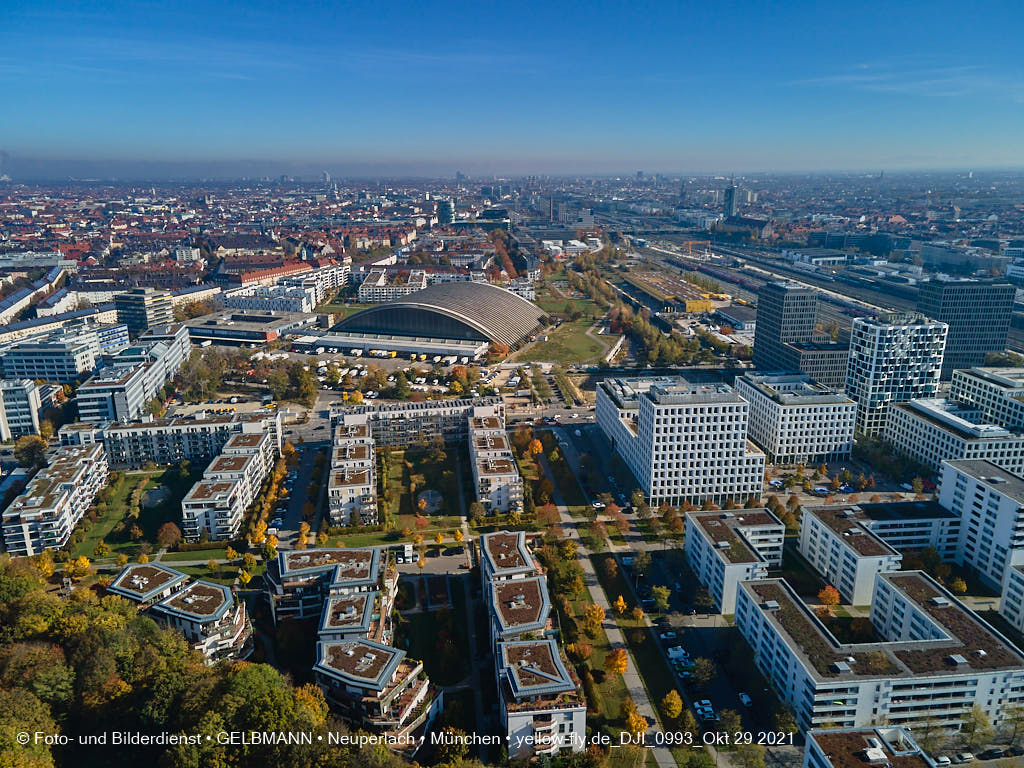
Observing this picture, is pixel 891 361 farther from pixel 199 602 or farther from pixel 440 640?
pixel 199 602

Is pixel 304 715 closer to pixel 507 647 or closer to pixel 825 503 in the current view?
pixel 507 647

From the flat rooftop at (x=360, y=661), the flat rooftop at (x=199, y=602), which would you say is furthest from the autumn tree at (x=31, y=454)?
the flat rooftop at (x=360, y=661)

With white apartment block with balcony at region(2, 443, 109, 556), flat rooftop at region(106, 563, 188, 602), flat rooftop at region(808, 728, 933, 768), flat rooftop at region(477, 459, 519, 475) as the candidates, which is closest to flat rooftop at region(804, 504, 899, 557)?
flat rooftop at region(808, 728, 933, 768)

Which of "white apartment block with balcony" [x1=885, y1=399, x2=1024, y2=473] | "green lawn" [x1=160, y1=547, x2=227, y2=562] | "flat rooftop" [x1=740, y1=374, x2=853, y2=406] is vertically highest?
"flat rooftop" [x1=740, y1=374, x2=853, y2=406]

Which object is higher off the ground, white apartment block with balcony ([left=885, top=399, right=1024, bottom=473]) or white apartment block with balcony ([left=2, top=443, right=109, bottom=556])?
white apartment block with balcony ([left=885, top=399, right=1024, bottom=473])

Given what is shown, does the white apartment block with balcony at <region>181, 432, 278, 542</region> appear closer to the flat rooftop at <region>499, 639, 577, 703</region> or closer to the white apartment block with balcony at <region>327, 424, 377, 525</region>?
the white apartment block with balcony at <region>327, 424, 377, 525</region>
